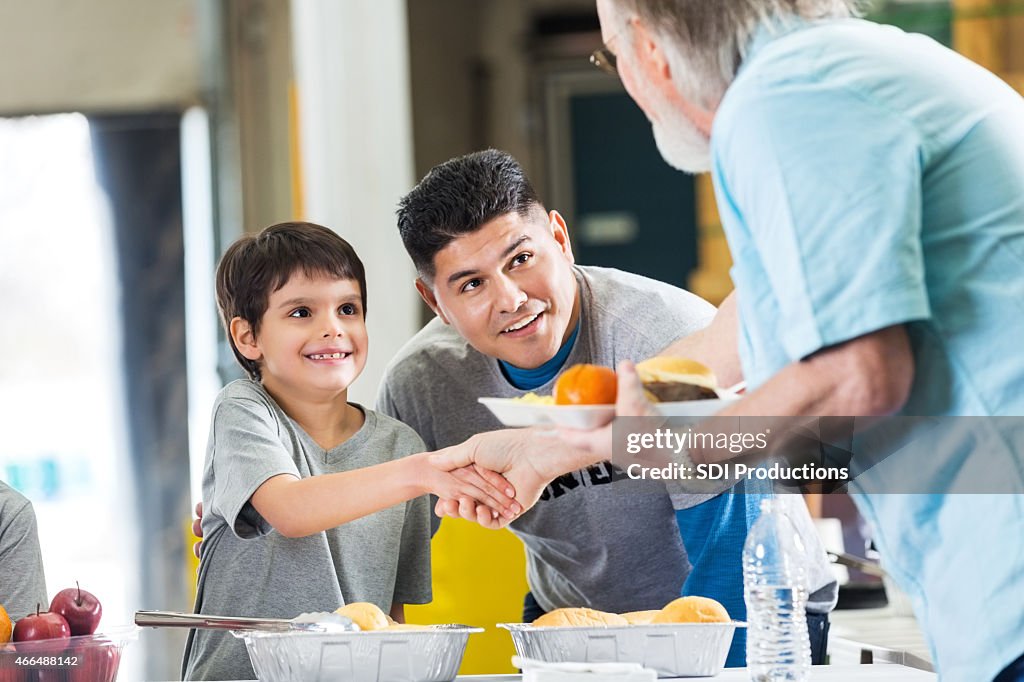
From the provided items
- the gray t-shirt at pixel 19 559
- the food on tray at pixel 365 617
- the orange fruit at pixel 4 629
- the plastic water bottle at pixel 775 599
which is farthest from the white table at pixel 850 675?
the gray t-shirt at pixel 19 559

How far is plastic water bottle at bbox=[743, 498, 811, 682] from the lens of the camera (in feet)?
4.47

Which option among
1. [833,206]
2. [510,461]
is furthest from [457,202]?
[833,206]

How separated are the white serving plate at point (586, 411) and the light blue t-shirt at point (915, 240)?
92 millimetres

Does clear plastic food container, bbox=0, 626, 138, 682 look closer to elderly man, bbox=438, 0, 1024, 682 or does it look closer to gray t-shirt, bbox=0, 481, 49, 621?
gray t-shirt, bbox=0, 481, 49, 621

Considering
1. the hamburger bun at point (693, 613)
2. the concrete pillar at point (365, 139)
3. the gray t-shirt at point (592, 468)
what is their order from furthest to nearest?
the concrete pillar at point (365, 139) → the gray t-shirt at point (592, 468) → the hamburger bun at point (693, 613)

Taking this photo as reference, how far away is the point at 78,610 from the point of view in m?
1.30

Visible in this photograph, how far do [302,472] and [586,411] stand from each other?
0.86 meters

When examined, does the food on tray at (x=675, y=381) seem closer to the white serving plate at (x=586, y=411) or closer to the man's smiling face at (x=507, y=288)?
the white serving plate at (x=586, y=411)

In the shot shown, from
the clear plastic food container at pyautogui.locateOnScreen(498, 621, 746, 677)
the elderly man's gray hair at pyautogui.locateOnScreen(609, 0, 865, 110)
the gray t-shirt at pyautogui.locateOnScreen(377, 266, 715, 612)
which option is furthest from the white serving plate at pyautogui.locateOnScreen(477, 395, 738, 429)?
the gray t-shirt at pyautogui.locateOnScreen(377, 266, 715, 612)

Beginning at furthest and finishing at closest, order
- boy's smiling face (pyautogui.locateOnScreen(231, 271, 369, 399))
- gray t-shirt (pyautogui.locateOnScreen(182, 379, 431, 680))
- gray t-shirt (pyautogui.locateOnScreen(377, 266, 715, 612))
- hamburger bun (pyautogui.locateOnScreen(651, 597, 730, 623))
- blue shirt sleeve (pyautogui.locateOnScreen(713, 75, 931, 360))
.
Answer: gray t-shirt (pyautogui.locateOnScreen(377, 266, 715, 612)), boy's smiling face (pyautogui.locateOnScreen(231, 271, 369, 399)), gray t-shirt (pyautogui.locateOnScreen(182, 379, 431, 680)), hamburger bun (pyautogui.locateOnScreen(651, 597, 730, 623)), blue shirt sleeve (pyautogui.locateOnScreen(713, 75, 931, 360))

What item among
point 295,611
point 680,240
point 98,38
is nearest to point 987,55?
point 680,240

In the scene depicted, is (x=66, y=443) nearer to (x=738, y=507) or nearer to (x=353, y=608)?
(x=738, y=507)

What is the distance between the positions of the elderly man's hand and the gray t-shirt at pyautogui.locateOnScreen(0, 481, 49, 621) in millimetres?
573

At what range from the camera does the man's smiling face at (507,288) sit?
1.79 meters
